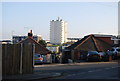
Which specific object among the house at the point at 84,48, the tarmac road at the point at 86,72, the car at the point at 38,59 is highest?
the house at the point at 84,48

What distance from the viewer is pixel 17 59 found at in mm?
16219

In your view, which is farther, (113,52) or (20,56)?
(113,52)

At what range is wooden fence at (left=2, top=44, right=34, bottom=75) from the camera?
Answer: 52.3 feet

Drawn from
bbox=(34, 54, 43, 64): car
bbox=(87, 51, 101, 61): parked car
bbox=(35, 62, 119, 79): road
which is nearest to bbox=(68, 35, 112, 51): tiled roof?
bbox=(87, 51, 101, 61): parked car

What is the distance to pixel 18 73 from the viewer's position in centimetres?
1623

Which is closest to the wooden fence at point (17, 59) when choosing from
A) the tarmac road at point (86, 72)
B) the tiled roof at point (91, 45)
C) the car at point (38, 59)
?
the tarmac road at point (86, 72)

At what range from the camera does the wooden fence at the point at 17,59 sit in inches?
627

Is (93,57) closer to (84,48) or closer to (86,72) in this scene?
(84,48)

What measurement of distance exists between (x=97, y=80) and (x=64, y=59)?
60.3 feet

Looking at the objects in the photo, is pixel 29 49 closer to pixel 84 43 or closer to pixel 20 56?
pixel 20 56

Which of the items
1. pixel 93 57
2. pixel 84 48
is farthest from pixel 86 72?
pixel 84 48

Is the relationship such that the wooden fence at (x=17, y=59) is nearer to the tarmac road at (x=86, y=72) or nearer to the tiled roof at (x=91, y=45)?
the tarmac road at (x=86, y=72)

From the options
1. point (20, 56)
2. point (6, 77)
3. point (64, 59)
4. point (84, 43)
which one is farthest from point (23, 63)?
point (84, 43)

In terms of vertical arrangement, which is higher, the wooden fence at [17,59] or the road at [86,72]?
the wooden fence at [17,59]
